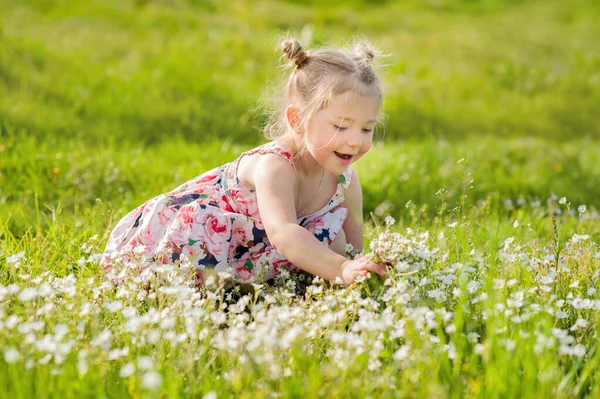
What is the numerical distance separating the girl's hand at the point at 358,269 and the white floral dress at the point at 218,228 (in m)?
0.60

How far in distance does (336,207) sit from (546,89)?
9.28 m

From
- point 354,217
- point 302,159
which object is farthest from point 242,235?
point 354,217

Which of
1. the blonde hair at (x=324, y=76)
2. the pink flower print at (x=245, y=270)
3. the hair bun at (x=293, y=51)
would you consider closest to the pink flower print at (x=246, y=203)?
the pink flower print at (x=245, y=270)

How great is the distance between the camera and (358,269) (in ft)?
11.4

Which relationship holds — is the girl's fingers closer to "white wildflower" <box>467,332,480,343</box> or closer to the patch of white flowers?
the patch of white flowers

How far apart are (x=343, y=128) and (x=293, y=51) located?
51cm

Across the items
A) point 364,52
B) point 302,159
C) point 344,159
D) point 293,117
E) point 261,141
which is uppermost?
point 364,52

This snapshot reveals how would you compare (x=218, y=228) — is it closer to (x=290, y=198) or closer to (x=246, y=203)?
(x=246, y=203)

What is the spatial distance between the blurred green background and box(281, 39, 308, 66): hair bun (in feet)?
0.70

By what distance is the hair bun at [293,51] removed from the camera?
4078 mm

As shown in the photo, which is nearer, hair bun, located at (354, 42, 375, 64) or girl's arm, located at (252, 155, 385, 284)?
girl's arm, located at (252, 155, 385, 284)

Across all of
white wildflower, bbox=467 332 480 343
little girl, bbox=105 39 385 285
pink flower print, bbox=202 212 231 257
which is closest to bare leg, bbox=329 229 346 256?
little girl, bbox=105 39 385 285

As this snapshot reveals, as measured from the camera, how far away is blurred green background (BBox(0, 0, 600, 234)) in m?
6.30

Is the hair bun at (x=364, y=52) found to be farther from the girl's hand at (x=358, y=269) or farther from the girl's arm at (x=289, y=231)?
the girl's hand at (x=358, y=269)
